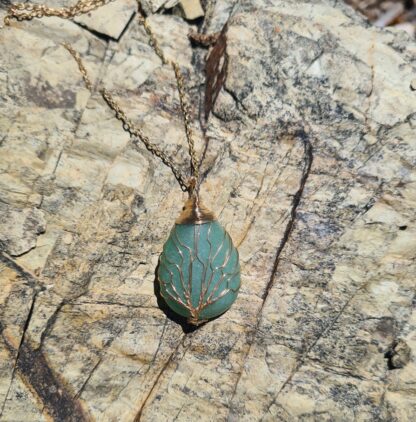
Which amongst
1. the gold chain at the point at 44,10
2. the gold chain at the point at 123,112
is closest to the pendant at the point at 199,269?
the gold chain at the point at 123,112

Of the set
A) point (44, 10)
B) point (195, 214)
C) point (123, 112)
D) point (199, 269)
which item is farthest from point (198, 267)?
point (44, 10)

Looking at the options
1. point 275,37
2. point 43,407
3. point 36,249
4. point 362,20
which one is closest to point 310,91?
point 275,37

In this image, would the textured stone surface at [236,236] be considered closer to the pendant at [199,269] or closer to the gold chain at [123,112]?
the gold chain at [123,112]

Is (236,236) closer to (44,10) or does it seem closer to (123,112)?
(123,112)

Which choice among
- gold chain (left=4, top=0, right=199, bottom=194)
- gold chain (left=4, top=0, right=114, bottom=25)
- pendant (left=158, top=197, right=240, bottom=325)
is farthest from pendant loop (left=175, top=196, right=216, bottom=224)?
gold chain (left=4, top=0, right=114, bottom=25)

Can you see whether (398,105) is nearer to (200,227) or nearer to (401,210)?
(401,210)

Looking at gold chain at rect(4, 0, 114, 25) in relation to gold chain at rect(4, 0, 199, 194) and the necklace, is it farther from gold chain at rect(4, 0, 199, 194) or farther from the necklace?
the necklace
